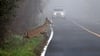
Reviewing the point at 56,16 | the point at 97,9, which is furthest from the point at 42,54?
the point at 97,9

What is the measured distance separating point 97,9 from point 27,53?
241 feet

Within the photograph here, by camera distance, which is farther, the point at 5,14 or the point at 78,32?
the point at 78,32

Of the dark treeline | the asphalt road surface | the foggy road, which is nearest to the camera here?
the dark treeline

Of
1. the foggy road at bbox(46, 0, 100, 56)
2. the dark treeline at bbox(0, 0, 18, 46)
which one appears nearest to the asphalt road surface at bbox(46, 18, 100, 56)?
the foggy road at bbox(46, 0, 100, 56)

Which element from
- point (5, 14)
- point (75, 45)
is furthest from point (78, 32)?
point (5, 14)

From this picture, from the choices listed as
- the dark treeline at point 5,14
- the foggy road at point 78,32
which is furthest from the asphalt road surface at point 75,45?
the dark treeline at point 5,14

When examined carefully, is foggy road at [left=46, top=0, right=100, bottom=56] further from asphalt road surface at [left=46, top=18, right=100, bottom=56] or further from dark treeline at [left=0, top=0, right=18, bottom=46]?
dark treeline at [left=0, top=0, right=18, bottom=46]

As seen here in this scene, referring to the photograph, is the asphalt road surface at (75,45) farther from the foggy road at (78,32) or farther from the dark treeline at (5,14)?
the dark treeline at (5,14)

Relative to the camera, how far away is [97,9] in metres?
88.4

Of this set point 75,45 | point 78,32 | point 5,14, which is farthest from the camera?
point 78,32

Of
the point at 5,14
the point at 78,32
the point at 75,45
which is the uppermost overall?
the point at 5,14

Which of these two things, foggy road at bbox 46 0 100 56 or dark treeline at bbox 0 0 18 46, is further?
foggy road at bbox 46 0 100 56

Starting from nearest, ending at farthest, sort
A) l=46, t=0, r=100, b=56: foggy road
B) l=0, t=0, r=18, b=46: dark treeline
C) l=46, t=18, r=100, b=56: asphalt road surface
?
l=0, t=0, r=18, b=46: dark treeline, l=46, t=18, r=100, b=56: asphalt road surface, l=46, t=0, r=100, b=56: foggy road

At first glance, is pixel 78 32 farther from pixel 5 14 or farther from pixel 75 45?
pixel 5 14
